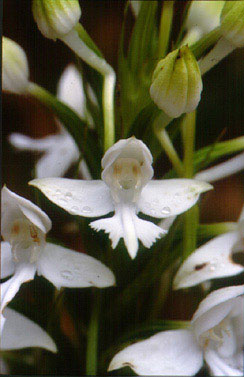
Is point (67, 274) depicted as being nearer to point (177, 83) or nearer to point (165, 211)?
point (165, 211)

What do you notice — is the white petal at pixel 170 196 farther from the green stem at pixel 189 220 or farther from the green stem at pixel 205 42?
the green stem at pixel 205 42

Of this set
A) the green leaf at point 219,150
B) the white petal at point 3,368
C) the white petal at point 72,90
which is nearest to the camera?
the green leaf at point 219,150

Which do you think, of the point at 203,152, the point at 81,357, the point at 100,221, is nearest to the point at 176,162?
the point at 203,152

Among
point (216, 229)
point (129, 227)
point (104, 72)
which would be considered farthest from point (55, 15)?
point (216, 229)

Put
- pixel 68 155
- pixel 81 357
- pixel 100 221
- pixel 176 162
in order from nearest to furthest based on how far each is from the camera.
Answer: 1. pixel 100 221
2. pixel 176 162
3. pixel 81 357
4. pixel 68 155

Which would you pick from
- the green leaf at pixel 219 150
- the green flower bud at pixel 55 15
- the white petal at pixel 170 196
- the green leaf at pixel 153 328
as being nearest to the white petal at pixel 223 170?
the green leaf at pixel 219 150

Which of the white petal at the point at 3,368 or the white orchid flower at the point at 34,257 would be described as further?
the white petal at the point at 3,368

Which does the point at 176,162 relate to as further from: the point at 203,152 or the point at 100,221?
the point at 100,221
